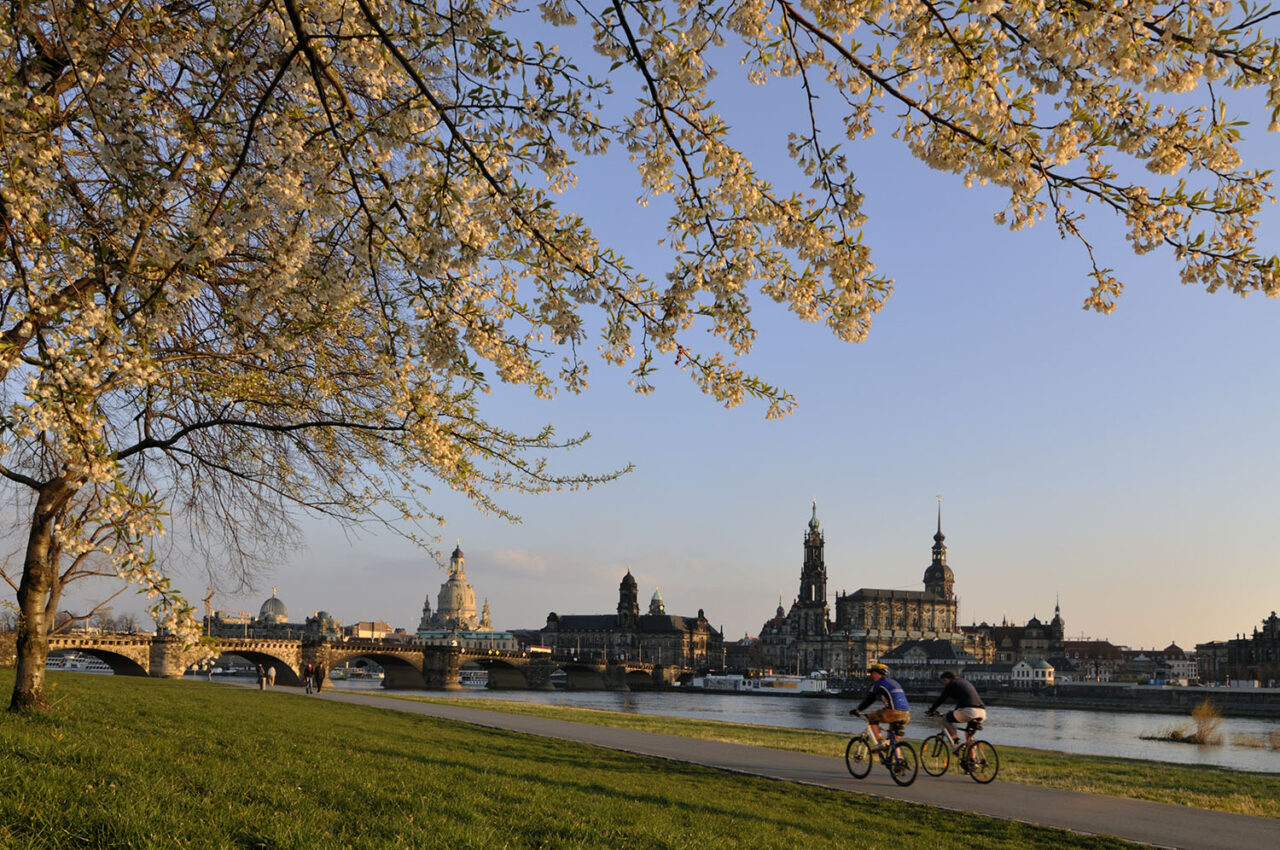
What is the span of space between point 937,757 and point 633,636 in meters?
172

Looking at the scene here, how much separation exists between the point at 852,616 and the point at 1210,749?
156 meters

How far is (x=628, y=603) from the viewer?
183750 millimetres

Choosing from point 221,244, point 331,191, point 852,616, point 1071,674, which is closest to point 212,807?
point 221,244

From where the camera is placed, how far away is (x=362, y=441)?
1064 centimetres

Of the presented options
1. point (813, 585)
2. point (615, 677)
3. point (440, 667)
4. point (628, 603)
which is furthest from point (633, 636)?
point (440, 667)

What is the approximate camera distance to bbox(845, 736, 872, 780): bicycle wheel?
13148 millimetres

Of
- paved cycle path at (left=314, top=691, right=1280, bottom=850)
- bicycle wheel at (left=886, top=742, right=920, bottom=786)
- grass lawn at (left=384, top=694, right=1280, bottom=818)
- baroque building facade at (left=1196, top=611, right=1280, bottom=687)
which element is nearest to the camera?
paved cycle path at (left=314, top=691, right=1280, bottom=850)

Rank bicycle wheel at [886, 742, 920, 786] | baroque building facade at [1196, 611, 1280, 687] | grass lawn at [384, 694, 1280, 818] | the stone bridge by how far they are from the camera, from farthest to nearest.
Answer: baroque building facade at [1196, 611, 1280, 687] → the stone bridge → grass lawn at [384, 694, 1280, 818] → bicycle wheel at [886, 742, 920, 786]

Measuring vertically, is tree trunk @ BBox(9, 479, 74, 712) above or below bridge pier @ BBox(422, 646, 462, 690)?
above

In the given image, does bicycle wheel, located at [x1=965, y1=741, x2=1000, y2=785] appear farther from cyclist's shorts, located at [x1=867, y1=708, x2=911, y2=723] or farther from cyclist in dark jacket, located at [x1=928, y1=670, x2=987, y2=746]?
cyclist's shorts, located at [x1=867, y1=708, x2=911, y2=723]

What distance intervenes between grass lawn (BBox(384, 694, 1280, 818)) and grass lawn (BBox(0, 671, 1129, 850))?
478 cm

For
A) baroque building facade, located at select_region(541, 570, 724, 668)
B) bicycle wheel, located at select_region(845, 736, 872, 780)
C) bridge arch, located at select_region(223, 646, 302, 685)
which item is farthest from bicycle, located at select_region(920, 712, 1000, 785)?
baroque building facade, located at select_region(541, 570, 724, 668)

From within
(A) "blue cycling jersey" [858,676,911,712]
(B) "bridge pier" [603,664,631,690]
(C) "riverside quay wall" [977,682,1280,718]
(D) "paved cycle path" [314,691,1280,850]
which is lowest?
(B) "bridge pier" [603,664,631,690]

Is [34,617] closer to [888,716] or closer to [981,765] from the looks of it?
[888,716]
